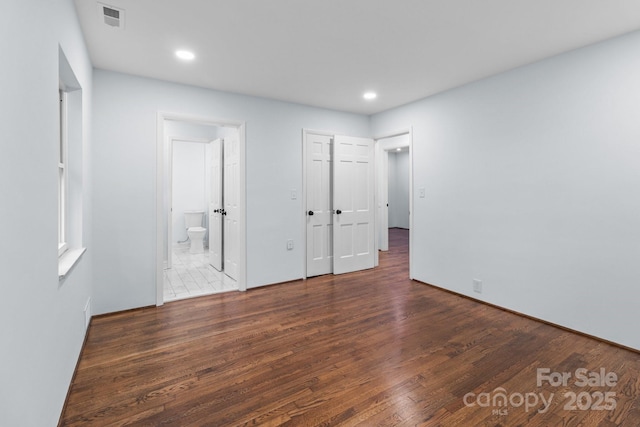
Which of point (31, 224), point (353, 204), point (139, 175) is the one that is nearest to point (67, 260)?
point (31, 224)

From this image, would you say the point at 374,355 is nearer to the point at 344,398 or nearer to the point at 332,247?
the point at 344,398

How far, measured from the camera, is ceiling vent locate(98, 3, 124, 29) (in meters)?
2.20

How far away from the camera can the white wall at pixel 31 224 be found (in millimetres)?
1062

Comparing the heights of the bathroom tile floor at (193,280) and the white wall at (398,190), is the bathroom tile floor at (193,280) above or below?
below

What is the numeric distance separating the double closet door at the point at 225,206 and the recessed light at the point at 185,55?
1404mm

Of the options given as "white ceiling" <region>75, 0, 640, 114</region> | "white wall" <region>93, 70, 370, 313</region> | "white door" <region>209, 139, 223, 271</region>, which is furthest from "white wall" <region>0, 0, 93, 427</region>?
"white door" <region>209, 139, 223, 271</region>

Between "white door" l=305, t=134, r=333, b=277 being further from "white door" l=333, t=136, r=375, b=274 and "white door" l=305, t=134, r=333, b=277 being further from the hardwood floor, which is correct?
the hardwood floor

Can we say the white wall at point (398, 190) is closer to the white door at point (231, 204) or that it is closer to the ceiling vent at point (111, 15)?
the white door at point (231, 204)

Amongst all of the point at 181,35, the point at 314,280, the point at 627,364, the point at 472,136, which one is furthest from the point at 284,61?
the point at 627,364

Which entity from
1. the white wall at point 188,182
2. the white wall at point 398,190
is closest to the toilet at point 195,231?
the white wall at point 188,182

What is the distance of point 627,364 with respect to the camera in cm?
232

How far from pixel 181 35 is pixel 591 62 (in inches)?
139

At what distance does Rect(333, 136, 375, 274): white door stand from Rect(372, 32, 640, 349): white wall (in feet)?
3.94

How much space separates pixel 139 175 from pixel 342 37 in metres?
2.52
